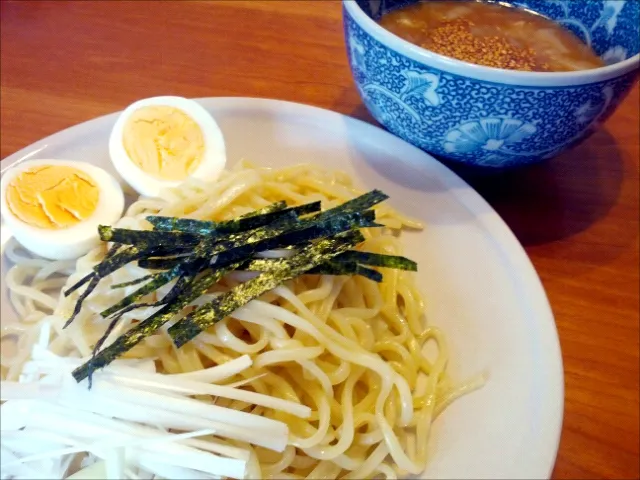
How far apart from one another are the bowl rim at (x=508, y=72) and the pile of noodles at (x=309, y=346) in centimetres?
45

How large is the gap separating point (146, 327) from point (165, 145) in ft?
1.94

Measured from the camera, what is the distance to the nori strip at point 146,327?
107 centimetres

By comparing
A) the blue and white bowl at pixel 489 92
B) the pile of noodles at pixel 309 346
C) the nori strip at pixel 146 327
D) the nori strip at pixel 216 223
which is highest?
the blue and white bowl at pixel 489 92

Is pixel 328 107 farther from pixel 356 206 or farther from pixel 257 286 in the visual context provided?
pixel 257 286

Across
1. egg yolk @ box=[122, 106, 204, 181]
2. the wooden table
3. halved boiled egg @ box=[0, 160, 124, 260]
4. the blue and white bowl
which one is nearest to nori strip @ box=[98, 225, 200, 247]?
halved boiled egg @ box=[0, 160, 124, 260]

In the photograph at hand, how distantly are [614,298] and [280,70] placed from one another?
133 cm

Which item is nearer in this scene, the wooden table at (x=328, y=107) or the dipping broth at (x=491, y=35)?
the wooden table at (x=328, y=107)

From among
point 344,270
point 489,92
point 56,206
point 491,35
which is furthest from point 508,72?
point 56,206

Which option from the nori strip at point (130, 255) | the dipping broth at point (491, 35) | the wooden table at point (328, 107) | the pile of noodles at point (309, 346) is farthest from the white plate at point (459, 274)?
the nori strip at point (130, 255)

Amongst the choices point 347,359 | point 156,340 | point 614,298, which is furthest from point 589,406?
point 156,340

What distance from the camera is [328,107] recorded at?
1896 millimetres

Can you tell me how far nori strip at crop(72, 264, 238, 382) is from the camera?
1066 mm

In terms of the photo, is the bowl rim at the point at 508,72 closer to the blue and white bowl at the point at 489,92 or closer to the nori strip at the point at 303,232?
the blue and white bowl at the point at 489,92

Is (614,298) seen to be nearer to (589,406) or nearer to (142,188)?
(589,406)
